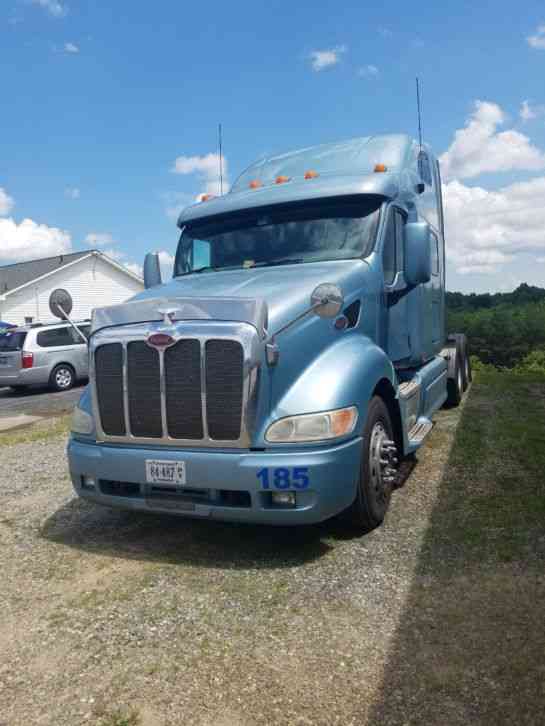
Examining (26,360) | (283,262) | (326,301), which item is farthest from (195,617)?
(26,360)

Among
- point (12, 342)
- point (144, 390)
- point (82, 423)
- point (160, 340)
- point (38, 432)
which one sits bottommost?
point (38, 432)

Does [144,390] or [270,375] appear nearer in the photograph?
[270,375]

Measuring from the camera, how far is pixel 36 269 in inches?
1396

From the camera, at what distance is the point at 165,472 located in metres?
4.12

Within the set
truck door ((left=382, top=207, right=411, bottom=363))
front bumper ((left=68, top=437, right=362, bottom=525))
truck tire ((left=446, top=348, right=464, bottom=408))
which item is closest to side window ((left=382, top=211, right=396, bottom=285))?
truck door ((left=382, top=207, right=411, bottom=363))

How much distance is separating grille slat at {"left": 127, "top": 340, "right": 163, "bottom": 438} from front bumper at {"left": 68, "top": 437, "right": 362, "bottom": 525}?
16 cm

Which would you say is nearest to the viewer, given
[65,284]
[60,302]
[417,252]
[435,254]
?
[60,302]

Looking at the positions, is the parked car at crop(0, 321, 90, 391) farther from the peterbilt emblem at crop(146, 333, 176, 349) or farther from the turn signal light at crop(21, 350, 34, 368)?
the peterbilt emblem at crop(146, 333, 176, 349)

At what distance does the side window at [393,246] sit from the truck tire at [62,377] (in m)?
12.2

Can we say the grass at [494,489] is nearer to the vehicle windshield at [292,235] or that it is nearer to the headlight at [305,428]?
the headlight at [305,428]

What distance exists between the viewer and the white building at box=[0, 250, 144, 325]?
32594 millimetres

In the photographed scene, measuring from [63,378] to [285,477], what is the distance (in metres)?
13.4

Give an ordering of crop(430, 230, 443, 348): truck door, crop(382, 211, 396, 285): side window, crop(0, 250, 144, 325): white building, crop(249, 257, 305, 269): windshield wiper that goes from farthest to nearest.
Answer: crop(0, 250, 144, 325): white building
crop(430, 230, 443, 348): truck door
crop(382, 211, 396, 285): side window
crop(249, 257, 305, 269): windshield wiper

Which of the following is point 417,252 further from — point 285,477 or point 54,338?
point 54,338
